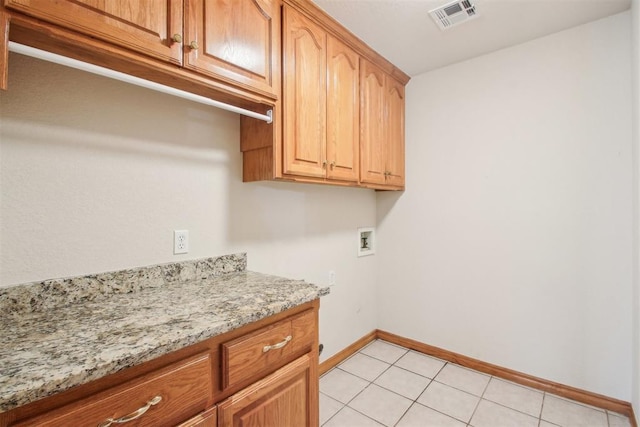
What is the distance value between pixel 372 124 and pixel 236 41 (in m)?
1.16

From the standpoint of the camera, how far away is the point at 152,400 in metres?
0.78

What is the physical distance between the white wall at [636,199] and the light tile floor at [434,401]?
0.95 ft

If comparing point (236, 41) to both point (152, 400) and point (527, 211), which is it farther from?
point (527, 211)

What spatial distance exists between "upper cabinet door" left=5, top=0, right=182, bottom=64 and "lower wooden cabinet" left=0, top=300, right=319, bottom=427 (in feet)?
3.17

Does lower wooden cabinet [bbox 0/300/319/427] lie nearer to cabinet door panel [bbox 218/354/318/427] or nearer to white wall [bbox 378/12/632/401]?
cabinet door panel [bbox 218/354/318/427]

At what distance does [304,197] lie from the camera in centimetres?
206

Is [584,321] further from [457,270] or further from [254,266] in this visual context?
[254,266]

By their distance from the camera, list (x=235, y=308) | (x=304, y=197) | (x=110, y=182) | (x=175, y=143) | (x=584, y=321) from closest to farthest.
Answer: (x=235, y=308)
(x=110, y=182)
(x=175, y=143)
(x=584, y=321)
(x=304, y=197)

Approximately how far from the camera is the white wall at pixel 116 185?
3.37 feet

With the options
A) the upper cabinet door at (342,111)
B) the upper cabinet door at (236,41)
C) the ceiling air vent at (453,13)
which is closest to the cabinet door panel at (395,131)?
the upper cabinet door at (342,111)

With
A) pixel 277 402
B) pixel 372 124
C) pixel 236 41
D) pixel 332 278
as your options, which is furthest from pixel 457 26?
pixel 277 402

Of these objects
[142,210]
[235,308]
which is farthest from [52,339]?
[142,210]

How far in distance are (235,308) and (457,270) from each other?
189 cm

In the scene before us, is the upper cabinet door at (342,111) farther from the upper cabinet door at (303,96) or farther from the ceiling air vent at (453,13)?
the ceiling air vent at (453,13)
